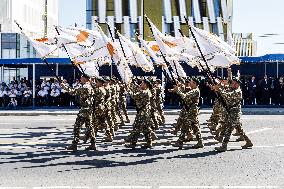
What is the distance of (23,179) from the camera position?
11055 mm

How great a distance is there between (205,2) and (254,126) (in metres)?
35.4

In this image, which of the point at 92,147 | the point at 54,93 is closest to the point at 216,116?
the point at 92,147

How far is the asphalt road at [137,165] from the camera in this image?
1082cm

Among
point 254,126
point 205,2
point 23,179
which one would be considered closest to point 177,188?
point 23,179

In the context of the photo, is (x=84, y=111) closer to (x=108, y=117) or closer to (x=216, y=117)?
(x=108, y=117)

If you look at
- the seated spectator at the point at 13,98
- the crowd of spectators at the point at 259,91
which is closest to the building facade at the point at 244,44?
the crowd of spectators at the point at 259,91

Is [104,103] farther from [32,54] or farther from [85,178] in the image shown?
[32,54]

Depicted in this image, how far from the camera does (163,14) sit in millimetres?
56312

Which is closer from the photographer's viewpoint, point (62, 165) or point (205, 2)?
point (62, 165)

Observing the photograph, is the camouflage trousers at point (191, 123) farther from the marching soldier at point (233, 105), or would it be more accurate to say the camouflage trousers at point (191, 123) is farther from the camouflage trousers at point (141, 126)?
the camouflage trousers at point (141, 126)

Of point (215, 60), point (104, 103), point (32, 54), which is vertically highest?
point (32, 54)

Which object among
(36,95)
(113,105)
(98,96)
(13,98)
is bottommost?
(113,105)

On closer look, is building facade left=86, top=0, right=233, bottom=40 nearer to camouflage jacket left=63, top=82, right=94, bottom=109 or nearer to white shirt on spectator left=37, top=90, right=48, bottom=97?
white shirt on spectator left=37, top=90, right=48, bottom=97

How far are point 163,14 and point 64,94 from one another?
24.2 m
